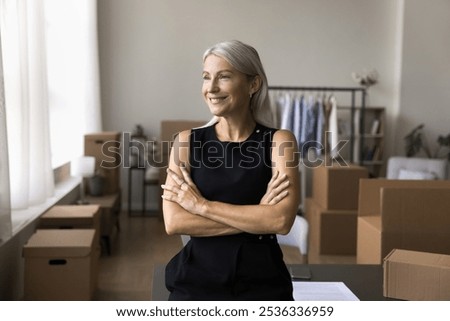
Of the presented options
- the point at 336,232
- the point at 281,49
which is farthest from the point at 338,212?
the point at 281,49

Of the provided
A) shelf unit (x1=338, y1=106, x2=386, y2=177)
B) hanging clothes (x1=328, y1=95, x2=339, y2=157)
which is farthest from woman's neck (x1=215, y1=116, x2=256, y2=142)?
shelf unit (x1=338, y1=106, x2=386, y2=177)

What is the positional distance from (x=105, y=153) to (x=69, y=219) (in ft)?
6.44

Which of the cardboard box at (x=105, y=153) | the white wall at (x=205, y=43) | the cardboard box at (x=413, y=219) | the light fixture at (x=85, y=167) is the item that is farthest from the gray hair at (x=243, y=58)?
the white wall at (x=205, y=43)

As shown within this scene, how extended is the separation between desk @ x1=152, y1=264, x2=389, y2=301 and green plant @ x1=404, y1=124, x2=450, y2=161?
19.3 feet

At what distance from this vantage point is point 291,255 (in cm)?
484

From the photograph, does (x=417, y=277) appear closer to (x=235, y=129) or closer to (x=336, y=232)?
(x=235, y=129)

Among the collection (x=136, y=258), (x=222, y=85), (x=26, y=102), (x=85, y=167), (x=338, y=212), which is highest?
(x=222, y=85)

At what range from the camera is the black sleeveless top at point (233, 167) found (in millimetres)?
1363

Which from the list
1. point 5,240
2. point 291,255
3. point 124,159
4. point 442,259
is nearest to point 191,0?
point 124,159

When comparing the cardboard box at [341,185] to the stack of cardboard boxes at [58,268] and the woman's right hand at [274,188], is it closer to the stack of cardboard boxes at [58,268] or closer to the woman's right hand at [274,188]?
the stack of cardboard boxes at [58,268]

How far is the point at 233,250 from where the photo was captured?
1.36 meters

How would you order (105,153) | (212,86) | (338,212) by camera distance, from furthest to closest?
(105,153) < (338,212) < (212,86)

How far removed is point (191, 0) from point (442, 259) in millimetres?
6353
